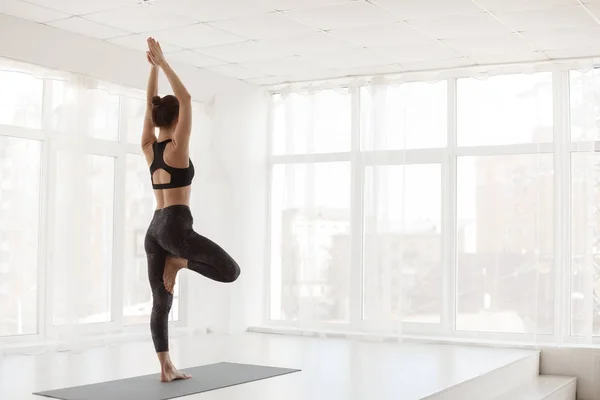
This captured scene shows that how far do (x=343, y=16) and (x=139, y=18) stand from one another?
4.93 ft

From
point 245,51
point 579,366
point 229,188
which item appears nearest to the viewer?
point 579,366

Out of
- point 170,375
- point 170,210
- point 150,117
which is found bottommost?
point 170,375

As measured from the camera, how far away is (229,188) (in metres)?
8.44

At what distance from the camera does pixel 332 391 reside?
5.12 meters

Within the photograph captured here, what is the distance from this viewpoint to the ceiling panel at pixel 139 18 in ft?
20.0

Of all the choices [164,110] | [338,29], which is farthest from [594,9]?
[164,110]

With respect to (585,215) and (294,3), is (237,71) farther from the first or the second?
(585,215)

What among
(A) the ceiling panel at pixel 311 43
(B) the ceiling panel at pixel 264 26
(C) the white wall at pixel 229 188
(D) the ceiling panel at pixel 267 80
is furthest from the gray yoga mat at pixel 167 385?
(D) the ceiling panel at pixel 267 80

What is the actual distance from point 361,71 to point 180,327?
118 inches

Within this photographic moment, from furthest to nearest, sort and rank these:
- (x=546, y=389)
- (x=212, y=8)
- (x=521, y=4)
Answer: (x=546, y=389)
(x=212, y=8)
(x=521, y=4)

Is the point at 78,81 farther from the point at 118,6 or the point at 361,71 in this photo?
the point at 361,71

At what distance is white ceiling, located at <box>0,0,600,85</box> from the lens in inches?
233

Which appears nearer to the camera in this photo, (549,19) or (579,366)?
(549,19)

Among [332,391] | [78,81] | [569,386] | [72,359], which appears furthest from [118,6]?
[569,386]
